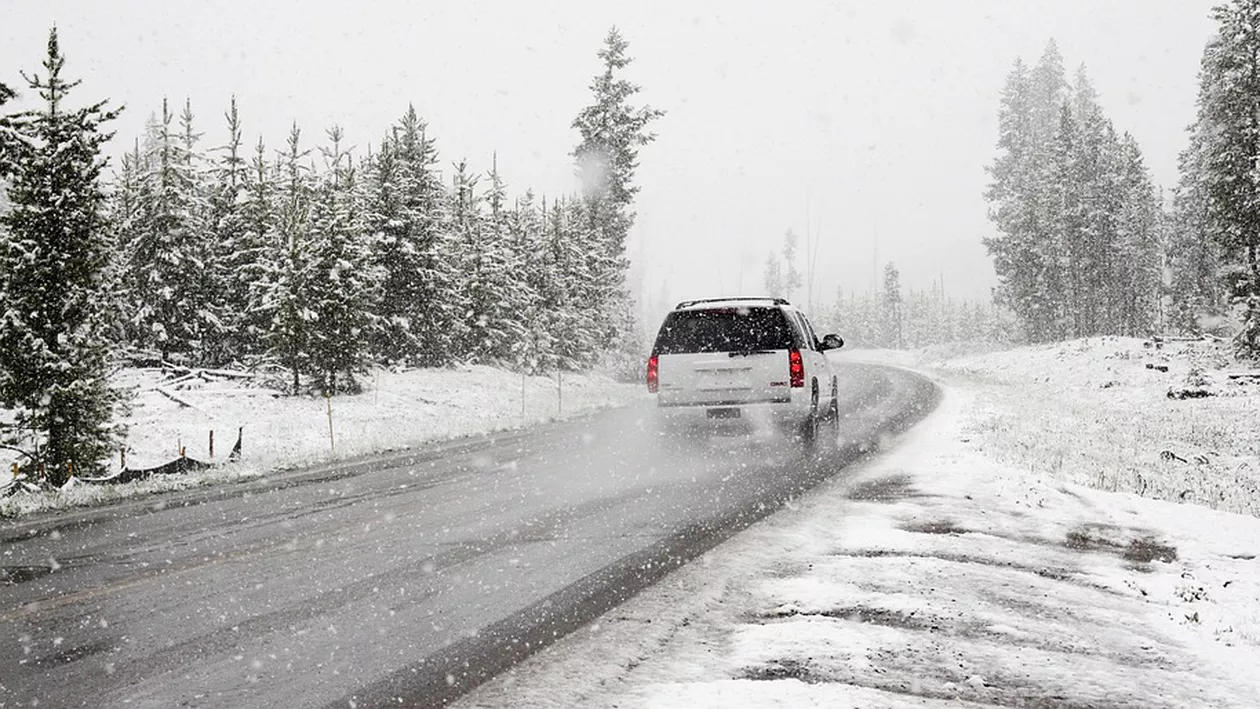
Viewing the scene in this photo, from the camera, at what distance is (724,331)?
40.1 ft

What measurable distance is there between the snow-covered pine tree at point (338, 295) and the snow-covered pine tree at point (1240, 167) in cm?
2717

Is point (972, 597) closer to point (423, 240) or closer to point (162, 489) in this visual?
point (162, 489)

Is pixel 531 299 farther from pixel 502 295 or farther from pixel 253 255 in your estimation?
pixel 253 255

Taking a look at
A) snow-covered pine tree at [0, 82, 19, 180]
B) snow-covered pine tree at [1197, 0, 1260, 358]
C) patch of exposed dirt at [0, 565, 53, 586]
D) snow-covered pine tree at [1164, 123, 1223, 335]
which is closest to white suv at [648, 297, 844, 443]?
patch of exposed dirt at [0, 565, 53, 586]

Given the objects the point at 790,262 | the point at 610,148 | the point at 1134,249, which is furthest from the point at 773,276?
the point at 610,148

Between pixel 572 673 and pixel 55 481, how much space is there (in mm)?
13014

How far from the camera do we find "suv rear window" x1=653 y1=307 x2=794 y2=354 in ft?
39.7

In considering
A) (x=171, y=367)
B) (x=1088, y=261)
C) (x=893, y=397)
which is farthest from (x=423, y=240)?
(x=1088, y=261)

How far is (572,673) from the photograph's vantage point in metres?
3.82

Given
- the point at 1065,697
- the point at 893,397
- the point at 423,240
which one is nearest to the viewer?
the point at 1065,697

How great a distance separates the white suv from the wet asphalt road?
3.66ft

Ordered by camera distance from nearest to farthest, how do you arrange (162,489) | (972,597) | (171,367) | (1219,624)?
(1219,624) → (972,597) → (162,489) → (171,367)

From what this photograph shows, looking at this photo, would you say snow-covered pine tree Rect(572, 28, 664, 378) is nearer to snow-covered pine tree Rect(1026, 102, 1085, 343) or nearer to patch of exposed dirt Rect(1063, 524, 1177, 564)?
snow-covered pine tree Rect(1026, 102, 1085, 343)

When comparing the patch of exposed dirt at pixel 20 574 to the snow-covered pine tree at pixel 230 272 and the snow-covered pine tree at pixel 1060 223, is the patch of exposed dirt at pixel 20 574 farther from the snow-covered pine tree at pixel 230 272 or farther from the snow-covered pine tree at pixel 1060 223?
the snow-covered pine tree at pixel 1060 223
